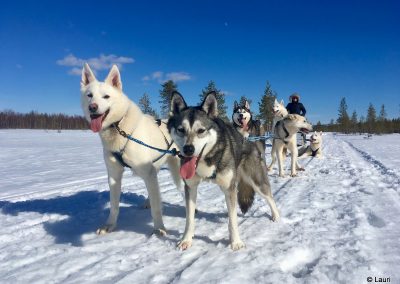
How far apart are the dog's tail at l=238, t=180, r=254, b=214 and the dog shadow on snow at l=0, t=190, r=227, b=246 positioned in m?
0.43

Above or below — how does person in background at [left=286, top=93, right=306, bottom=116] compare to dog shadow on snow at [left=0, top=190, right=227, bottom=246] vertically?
above

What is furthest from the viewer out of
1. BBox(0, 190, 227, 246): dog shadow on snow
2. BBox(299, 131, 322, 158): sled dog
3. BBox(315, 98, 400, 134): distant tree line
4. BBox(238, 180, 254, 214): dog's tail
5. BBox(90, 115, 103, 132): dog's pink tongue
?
BBox(315, 98, 400, 134): distant tree line

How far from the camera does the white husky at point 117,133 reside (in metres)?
3.75

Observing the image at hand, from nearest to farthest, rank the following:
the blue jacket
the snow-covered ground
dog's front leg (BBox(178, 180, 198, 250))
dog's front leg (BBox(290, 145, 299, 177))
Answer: the snow-covered ground, dog's front leg (BBox(178, 180, 198, 250)), dog's front leg (BBox(290, 145, 299, 177)), the blue jacket

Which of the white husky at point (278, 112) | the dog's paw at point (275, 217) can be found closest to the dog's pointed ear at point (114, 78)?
the dog's paw at point (275, 217)

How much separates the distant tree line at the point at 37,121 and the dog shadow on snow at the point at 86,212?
9778 centimetres

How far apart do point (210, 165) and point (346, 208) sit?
93.4 inches

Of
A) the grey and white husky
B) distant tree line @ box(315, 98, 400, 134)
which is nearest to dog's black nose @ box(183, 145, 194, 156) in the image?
the grey and white husky

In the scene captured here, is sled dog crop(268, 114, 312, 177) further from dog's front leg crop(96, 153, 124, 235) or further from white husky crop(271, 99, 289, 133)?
dog's front leg crop(96, 153, 124, 235)

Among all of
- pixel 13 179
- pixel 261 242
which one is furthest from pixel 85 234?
pixel 13 179

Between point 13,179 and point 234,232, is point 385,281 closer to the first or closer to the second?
point 234,232

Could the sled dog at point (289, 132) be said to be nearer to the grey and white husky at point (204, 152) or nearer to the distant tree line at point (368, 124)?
the grey and white husky at point (204, 152)

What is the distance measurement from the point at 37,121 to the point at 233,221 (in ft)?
364

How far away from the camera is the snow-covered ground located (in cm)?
278
